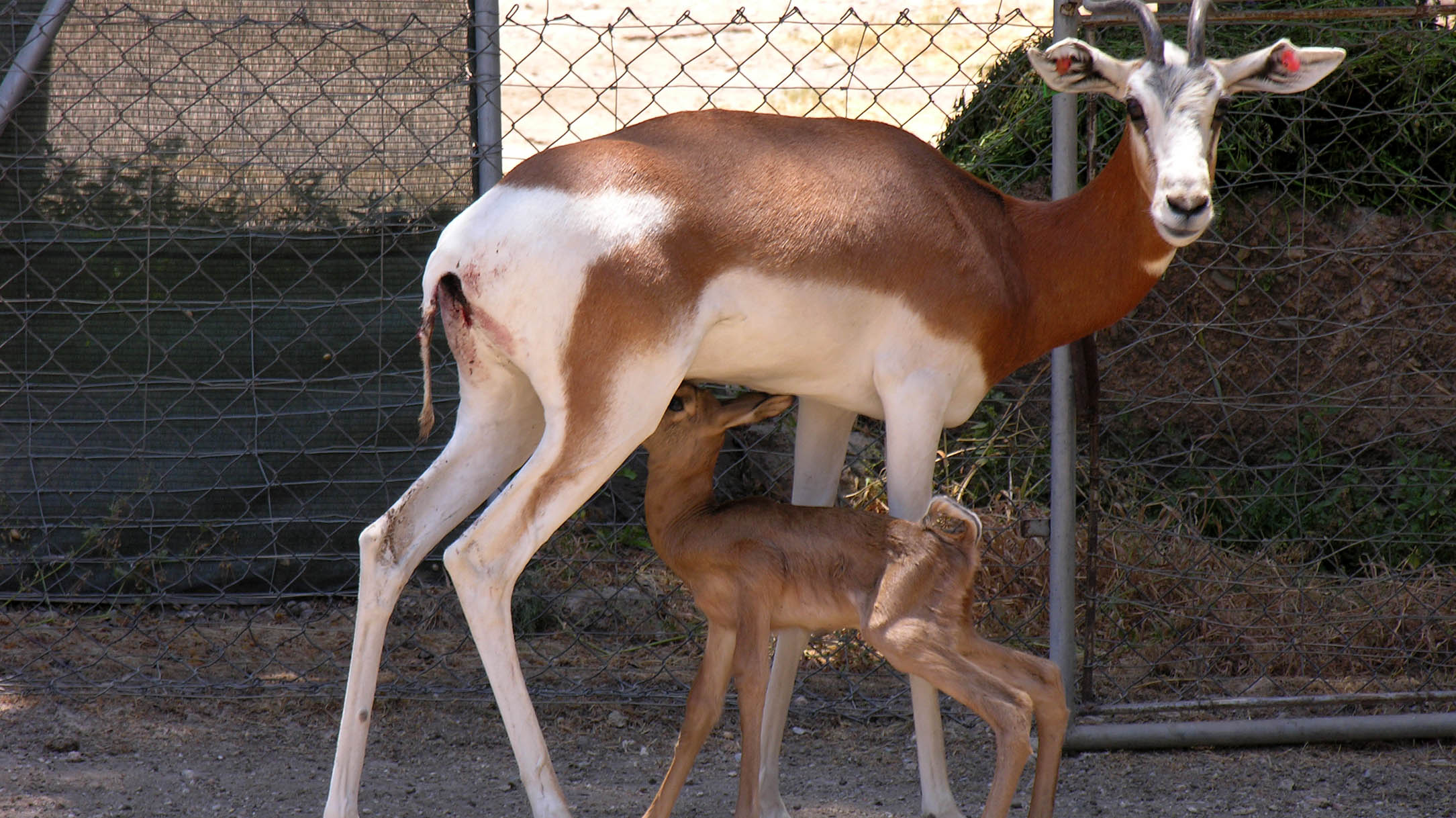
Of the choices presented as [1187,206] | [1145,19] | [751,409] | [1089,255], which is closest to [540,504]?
[751,409]

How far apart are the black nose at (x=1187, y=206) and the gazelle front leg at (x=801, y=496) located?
47.4 inches

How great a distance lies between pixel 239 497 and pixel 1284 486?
14.6 ft

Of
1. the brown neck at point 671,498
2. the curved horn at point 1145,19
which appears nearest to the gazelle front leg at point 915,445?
the brown neck at point 671,498

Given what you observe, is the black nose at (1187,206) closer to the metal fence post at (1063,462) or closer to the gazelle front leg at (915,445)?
the gazelle front leg at (915,445)

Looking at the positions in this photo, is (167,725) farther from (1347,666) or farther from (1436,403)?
(1436,403)

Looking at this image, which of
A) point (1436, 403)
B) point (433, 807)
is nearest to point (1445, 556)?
point (1436, 403)

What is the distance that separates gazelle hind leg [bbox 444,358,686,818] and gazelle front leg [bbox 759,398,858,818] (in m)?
0.72

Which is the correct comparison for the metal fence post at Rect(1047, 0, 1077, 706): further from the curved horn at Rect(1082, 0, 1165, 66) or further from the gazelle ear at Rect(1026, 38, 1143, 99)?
the gazelle ear at Rect(1026, 38, 1143, 99)

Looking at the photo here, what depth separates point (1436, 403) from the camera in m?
6.14

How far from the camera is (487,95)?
5.22m

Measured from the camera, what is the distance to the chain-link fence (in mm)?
5484

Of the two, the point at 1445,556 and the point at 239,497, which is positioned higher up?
the point at 239,497

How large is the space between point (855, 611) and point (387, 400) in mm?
2670

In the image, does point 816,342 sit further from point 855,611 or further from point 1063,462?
point 1063,462
